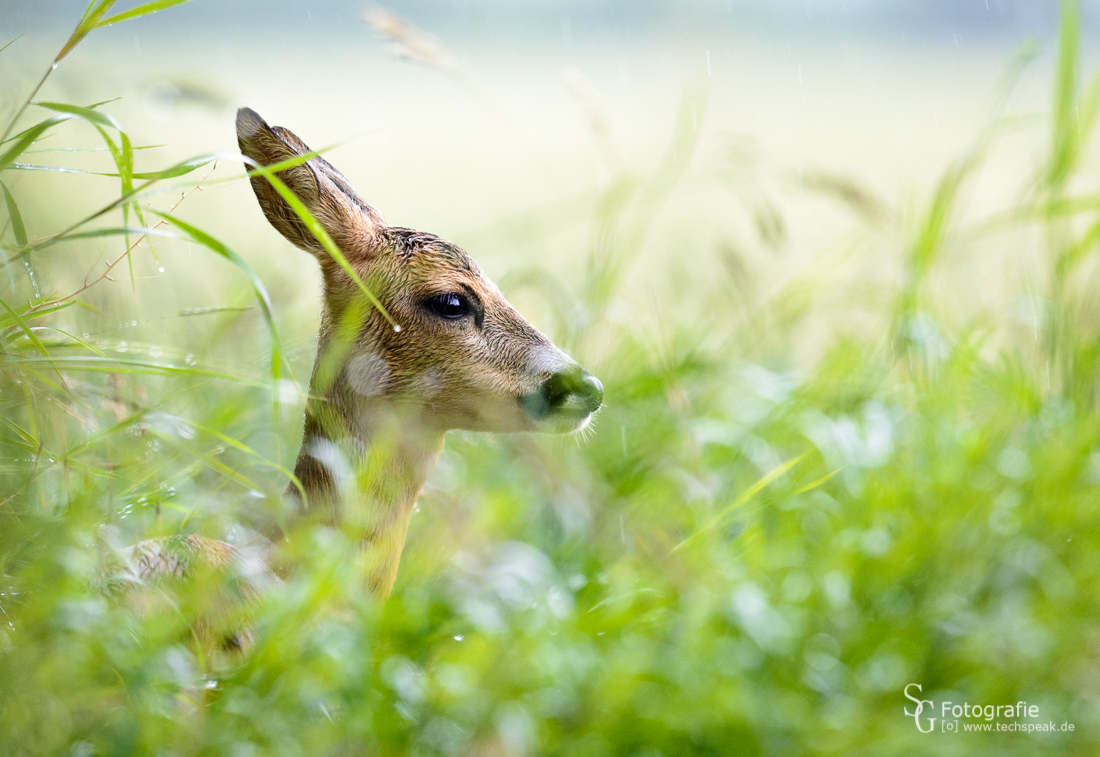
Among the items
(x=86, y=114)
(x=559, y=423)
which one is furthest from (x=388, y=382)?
(x=86, y=114)

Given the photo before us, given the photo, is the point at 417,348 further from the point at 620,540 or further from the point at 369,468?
the point at 620,540

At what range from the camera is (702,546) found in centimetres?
221

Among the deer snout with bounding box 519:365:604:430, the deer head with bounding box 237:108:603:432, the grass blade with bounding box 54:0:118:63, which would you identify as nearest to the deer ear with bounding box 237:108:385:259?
the deer head with bounding box 237:108:603:432

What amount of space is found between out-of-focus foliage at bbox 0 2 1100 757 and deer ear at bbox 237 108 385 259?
0.21 m

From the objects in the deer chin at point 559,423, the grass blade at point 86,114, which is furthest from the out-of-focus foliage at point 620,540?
the deer chin at point 559,423

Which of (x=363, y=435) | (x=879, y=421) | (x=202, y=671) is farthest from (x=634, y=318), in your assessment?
(x=202, y=671)

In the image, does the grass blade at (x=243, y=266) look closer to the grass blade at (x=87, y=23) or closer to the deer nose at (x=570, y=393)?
the grass blade at (x=87, y=23)

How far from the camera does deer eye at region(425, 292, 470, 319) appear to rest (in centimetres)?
190

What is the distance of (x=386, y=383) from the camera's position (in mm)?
1837

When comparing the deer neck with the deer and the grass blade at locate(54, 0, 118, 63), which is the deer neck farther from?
the grass blade at locate(54, 0, 118, 63)

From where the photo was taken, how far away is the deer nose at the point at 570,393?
1.83m

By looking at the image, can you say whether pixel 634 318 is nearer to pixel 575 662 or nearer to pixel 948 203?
pixel 948 203

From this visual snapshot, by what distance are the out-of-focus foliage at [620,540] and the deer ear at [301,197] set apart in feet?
0.70

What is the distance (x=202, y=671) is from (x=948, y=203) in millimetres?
2229
